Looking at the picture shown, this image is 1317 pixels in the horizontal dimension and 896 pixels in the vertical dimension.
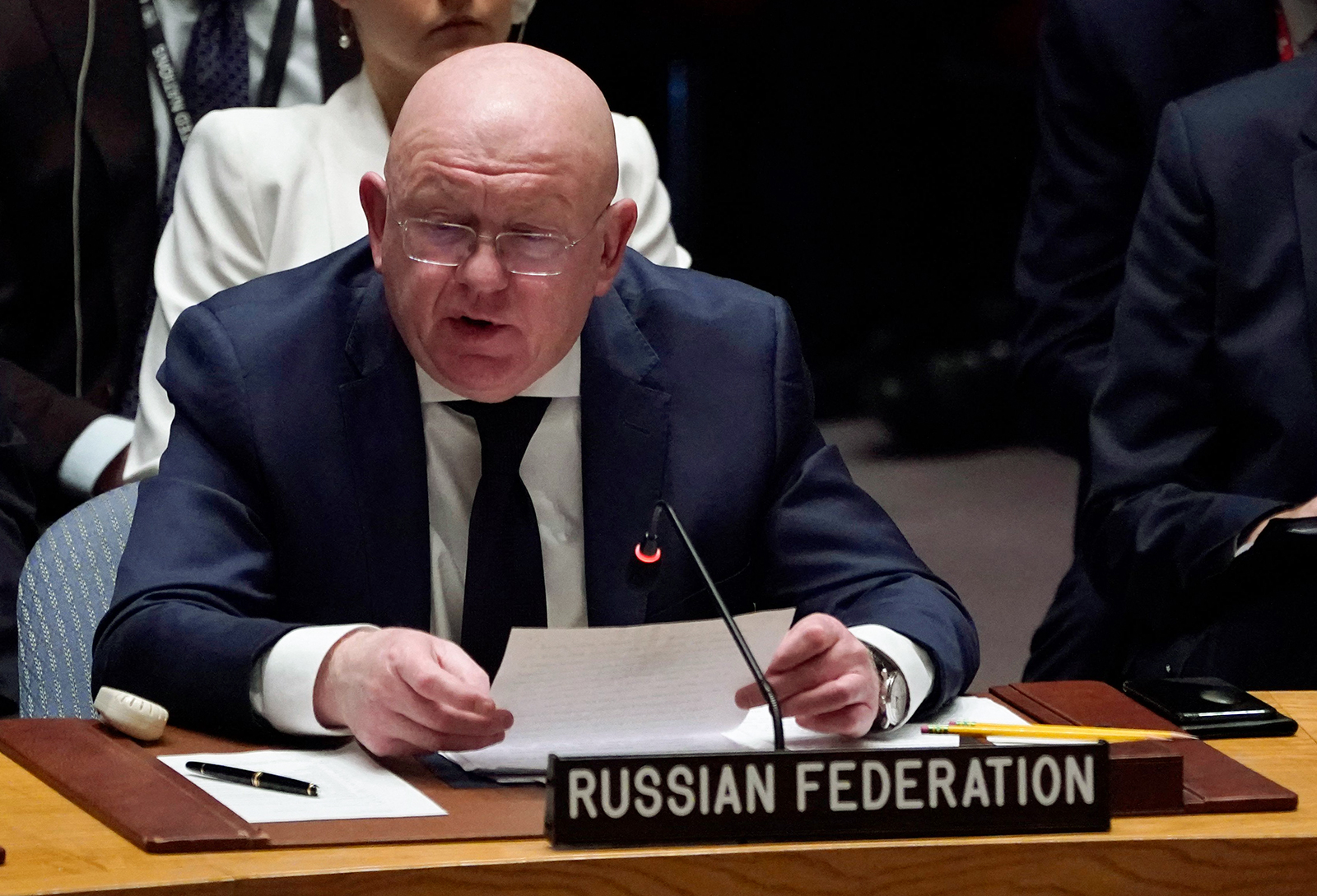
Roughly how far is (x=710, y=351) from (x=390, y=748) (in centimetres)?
61

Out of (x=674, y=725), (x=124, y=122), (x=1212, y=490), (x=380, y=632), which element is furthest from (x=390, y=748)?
(x=124, y=122)

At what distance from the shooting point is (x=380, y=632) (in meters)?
1.65

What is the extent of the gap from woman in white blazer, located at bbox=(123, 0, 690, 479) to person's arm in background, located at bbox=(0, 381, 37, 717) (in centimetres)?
14

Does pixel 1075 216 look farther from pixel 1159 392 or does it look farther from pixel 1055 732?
pixel 1055 732

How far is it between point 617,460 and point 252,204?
90 cm

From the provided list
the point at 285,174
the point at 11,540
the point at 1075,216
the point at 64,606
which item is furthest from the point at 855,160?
the point at 64,606

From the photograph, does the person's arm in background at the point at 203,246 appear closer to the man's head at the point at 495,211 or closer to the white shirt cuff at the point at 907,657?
the man's head at the point at 495,211

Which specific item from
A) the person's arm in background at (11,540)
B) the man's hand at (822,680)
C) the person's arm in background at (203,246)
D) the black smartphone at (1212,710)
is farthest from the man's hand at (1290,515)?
the person's arm in background at (11,540)

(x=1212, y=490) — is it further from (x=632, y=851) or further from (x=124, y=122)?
(x=124, y=122)

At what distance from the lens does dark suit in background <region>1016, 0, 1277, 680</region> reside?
286 centimetres

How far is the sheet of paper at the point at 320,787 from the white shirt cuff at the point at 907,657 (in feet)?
1.52

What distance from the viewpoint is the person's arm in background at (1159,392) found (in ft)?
7.92

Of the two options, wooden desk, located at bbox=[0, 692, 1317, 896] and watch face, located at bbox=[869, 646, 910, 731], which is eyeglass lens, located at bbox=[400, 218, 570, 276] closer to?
watch face, located at bbox=[869, 646, 910, 731]

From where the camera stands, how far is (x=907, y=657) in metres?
1.80
